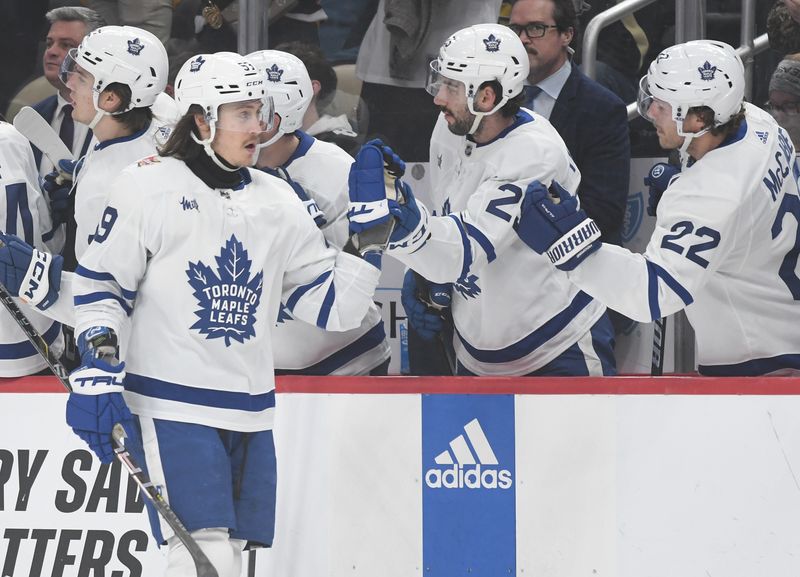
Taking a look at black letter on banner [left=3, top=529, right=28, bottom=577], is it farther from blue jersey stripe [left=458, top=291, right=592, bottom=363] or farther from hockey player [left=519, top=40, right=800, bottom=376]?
hockey player [left=519, top=40, right=800, bottom=376]

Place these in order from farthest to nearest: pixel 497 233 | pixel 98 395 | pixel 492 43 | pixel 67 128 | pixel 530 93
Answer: pixel 67 128 → pixel 530 93 → pixel 492 43 → pixel 497 233 → pixel 98 395

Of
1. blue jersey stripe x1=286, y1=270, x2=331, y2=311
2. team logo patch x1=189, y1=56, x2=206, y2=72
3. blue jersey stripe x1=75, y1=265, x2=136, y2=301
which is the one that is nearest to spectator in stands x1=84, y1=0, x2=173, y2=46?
team logo patch x1=189, y1=56, x2=206, y2=72

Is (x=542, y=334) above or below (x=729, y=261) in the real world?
below

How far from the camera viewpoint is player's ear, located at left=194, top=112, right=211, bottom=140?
10.6ft

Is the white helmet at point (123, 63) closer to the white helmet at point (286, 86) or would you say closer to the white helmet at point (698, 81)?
the white helmet at point (286, 86)

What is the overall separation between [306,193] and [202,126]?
0.92m

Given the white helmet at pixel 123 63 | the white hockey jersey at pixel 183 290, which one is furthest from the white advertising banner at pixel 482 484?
the white helmet at pixel 123 63

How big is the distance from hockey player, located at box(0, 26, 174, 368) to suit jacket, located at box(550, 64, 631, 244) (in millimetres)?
1225

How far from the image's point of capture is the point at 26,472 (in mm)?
3746

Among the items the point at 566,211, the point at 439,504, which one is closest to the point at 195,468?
the point at 439,504

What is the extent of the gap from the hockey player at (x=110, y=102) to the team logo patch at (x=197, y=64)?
2.28 feet

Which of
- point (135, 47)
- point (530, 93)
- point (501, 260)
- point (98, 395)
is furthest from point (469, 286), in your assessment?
point (98, 395)

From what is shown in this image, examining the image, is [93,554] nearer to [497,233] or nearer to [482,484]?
[482,484]

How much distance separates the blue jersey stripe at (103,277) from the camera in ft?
10.3
